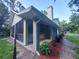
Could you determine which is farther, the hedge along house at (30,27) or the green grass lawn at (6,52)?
the hedge along house at (30,27)

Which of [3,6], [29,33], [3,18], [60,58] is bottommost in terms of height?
[60,58]

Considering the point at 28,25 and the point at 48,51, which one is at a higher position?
the point at 28,25

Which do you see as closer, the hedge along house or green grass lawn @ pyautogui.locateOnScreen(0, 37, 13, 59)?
green grass lawn @ pyautogui.locateOnScreen(0, 37, 13, 59)

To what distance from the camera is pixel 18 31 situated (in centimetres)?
1557

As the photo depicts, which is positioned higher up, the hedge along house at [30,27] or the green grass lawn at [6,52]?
Answer: the hedge along house at [30,27]

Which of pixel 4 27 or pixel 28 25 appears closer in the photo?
pixel 28 25

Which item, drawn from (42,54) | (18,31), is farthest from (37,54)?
(18,31)

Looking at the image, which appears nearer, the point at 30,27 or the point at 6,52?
the point at 6,52

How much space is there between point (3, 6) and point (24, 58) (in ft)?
72.4

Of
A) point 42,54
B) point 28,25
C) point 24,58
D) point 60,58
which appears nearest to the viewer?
point 24,58

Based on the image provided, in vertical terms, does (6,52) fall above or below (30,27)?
below

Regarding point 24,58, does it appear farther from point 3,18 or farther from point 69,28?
point 69,28

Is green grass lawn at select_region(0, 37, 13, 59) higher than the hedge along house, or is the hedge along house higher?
the hedge along house

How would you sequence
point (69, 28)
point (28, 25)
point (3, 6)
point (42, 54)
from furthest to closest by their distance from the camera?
1. point (69, 28)
2. point (3, 6)
3. point (28, 25)
4. point (42, 54)
